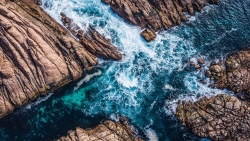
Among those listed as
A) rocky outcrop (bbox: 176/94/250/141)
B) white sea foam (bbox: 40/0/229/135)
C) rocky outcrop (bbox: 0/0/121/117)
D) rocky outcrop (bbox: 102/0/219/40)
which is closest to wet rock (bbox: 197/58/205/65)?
white sea foam (bbox: 40/0/229/135)

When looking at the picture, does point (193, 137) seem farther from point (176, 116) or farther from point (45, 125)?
A: point (45, 125)

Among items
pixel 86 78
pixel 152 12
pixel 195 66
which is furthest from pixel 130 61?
pixel 195 66

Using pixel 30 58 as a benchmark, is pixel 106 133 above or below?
below

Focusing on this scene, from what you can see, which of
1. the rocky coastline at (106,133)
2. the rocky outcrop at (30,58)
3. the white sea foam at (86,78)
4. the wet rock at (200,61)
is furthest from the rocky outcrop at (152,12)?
the rocky coastline at (106,133)

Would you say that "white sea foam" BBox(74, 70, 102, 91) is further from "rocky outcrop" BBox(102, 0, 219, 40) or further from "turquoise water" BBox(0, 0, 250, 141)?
"rocky outcrop" BBox(102, 0, 219, 40)

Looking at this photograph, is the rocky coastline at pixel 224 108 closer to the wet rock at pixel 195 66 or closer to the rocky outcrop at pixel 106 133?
the wet rock at pixel 195 66

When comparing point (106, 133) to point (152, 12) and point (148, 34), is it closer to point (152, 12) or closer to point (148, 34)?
point (148, 34)
